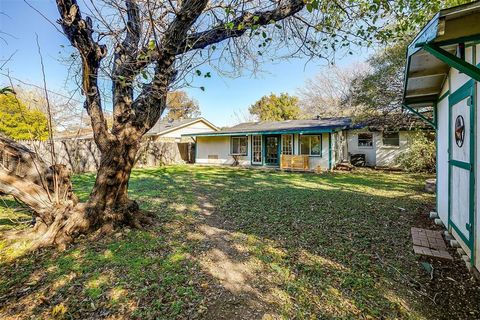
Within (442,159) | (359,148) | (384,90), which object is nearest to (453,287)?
(442,159)

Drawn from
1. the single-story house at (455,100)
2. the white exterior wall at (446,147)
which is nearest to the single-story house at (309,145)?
the white exterior wall at (446,147)

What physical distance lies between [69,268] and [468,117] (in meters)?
5.48

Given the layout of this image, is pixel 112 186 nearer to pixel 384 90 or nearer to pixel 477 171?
pixel 477 171

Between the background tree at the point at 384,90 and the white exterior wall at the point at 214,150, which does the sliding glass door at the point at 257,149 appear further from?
the background tree at the point at 384,90

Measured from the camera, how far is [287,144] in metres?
15.3

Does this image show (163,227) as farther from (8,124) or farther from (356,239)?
(8,124)

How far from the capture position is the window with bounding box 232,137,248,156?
17.5 m

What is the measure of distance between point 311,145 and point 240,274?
12.4m

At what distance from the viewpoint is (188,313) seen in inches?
88.3

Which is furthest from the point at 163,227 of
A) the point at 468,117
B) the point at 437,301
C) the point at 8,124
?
the point at 8,124

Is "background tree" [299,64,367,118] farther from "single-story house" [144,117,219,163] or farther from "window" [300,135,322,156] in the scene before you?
"single-story house" [144,117,219,163]

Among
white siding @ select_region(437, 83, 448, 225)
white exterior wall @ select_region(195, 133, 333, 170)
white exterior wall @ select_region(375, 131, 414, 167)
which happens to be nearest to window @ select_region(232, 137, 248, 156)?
Answer: white exterior wall @ select_region(195, 133, 333, 170)

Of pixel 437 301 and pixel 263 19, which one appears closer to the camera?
pixel 437 301

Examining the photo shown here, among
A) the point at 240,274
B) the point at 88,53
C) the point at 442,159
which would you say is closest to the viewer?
the point at 240,274
